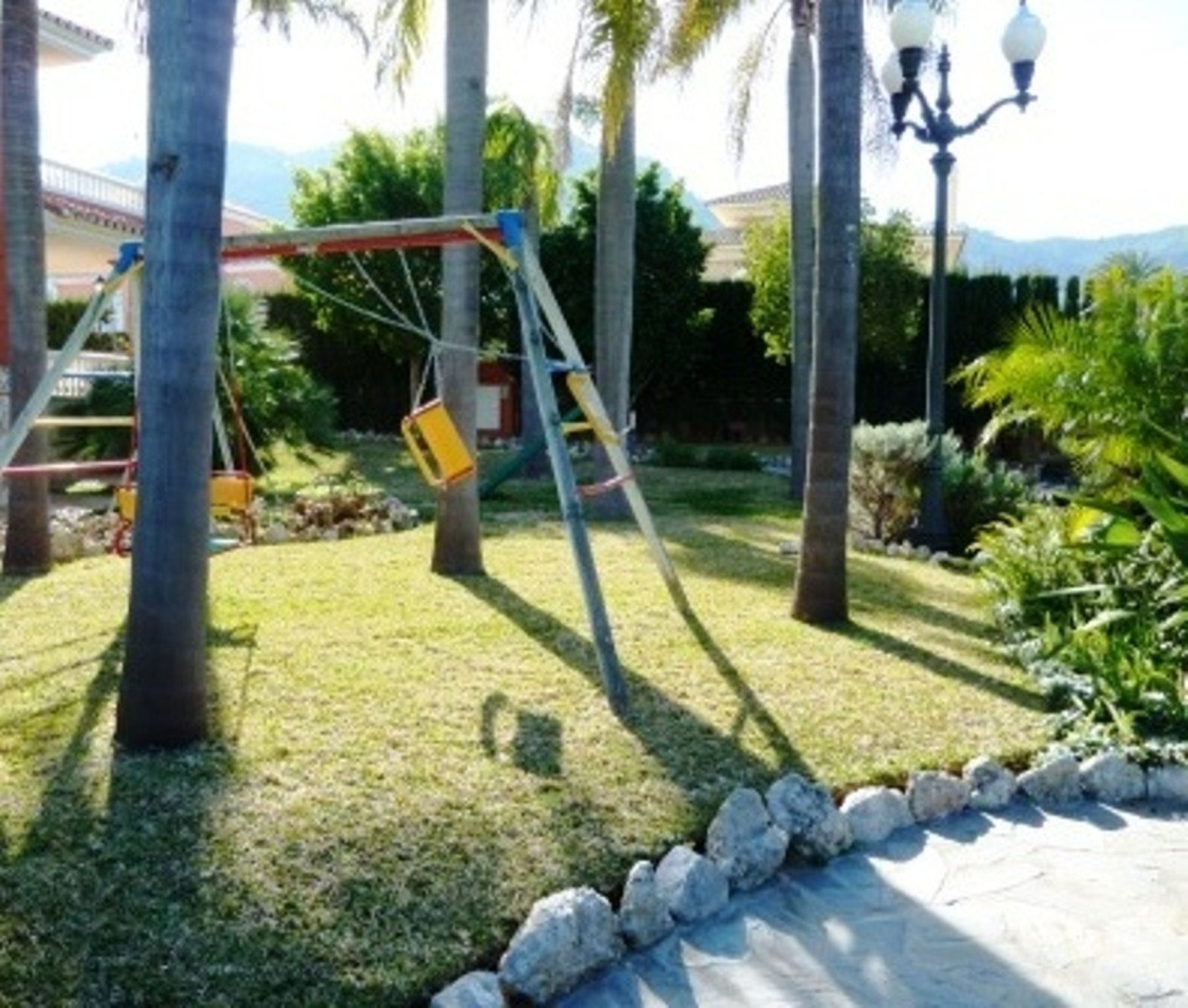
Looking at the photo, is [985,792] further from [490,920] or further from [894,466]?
[894,466]

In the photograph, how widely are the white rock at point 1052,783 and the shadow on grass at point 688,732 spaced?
3.01ft

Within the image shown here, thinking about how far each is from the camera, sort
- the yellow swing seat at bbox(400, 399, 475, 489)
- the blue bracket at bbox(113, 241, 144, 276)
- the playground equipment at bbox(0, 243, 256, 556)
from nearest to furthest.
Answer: the playground equipment at bbox(0, 243, 256, 556)
the blue bracket at bbox(113, 241, 144, 276)
the yellow swing seat at bbox(400, 399, 475, 489)

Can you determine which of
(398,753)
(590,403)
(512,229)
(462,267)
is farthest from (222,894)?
(462,267)

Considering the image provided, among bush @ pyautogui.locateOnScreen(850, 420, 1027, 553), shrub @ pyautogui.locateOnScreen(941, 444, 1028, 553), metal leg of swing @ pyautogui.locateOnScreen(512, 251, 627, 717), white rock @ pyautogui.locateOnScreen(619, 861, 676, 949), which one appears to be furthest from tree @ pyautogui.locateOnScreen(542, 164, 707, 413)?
white rock @ pyautogui.locateOnScreen(619, 861, 676, 949)

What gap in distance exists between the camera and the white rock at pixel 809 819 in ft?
13.0

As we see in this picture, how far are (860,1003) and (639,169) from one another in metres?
19.4

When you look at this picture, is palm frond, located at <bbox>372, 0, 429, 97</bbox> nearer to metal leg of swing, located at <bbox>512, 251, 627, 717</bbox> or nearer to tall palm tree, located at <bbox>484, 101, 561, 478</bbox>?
metal leg of swing, located at <bbox>512, 251, 627, 717</bbox>

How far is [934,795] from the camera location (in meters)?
4.38

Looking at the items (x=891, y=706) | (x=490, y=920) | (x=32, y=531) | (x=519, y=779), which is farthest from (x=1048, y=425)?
(x=32, y=531)

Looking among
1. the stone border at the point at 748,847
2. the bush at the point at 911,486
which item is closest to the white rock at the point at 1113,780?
the stone border at the point at 748,847

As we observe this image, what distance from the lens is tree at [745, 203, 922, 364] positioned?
62.6 ft

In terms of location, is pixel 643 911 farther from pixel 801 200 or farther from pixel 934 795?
pixel 801 200

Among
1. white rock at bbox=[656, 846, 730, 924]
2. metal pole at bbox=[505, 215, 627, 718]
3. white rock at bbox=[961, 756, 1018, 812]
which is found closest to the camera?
white rock at bbox=[656, 846, 730, 924]

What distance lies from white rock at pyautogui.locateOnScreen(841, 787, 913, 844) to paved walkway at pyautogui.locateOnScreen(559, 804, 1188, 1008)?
5 cm
